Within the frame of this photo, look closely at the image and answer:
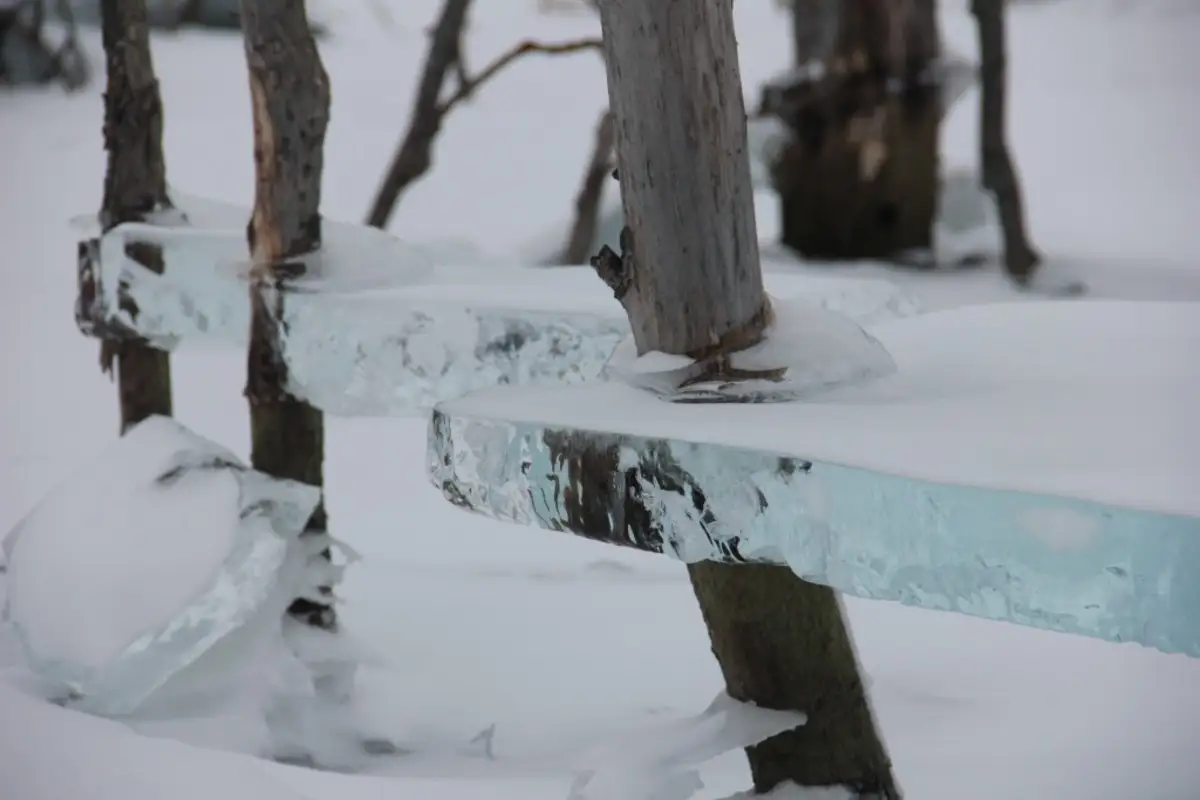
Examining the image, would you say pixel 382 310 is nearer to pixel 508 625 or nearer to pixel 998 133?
pixel 508 625

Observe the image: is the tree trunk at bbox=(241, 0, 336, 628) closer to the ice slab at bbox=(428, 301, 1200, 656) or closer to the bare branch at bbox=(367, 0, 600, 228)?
the ice slab at bbox=(428, 301, 1200, 656)

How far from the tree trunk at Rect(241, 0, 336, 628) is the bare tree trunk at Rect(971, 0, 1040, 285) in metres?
2.71

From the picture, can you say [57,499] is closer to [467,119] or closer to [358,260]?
[358,260]

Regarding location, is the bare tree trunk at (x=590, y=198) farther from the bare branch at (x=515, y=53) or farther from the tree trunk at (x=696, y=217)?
the tree trunk at (x=696, y=217)

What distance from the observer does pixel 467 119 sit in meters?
5.95

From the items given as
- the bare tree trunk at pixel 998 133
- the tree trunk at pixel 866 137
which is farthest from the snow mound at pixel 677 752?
the tree trunk at pixel 866 137

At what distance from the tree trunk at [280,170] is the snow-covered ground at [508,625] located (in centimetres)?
32

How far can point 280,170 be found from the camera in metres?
1.74

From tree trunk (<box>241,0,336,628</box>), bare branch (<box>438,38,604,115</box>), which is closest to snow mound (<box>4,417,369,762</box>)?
tree trunk (<box>241,0,336,628</box>)

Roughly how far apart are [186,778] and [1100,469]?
3.19ft

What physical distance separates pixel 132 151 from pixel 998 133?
9.15 feet

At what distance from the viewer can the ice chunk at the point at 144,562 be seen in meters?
1.49

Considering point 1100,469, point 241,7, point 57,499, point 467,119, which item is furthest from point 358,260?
point 467,119

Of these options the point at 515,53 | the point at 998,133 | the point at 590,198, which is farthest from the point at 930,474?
the point at 998,133
